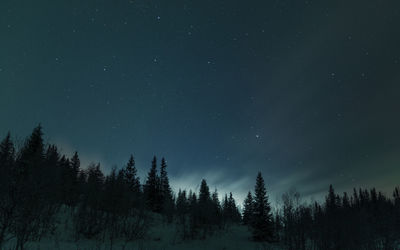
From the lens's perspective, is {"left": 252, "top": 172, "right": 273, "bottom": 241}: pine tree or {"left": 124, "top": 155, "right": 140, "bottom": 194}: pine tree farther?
{"left": 124, "top": 155, "right": 140, "bottom": 194}: pine tree

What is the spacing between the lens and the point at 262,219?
45406 millimetres

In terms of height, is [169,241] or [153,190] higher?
[153,190]

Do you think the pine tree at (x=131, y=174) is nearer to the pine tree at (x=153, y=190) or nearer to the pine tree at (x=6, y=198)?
the pine tree at (x=153, y=190)

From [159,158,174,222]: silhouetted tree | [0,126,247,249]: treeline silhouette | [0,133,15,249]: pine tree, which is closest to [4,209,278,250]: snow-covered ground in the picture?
[0,126,247,249]: treeline silhouette

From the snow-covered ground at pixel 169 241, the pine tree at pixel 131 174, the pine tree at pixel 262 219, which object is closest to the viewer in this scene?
the snow-covered ground at pixel 169 241

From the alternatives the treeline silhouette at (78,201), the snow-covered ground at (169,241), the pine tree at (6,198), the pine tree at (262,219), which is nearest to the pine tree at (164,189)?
the treeline silhouette at (78,201)

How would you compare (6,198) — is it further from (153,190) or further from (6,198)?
(153,190)

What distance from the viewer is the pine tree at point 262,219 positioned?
44.3 m

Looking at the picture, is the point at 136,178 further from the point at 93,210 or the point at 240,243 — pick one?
the point at 240,243

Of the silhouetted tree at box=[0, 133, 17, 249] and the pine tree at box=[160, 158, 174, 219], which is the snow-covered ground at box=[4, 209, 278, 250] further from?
the silhouetted tree at box=[0, 133, 17, 249]

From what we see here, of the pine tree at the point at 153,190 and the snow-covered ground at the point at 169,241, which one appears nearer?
the snow-covered ground at the point at 169,241

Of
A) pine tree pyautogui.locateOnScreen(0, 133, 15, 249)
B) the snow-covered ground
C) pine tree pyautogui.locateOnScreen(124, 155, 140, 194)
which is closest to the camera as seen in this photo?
pine tree pyautogui.locateOnScreen(0, 133, 15, 249)

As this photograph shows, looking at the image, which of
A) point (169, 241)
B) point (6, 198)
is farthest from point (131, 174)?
point (6, 198)

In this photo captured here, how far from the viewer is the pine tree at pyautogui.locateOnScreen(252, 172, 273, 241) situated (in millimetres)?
44312
